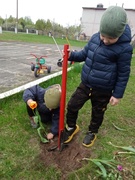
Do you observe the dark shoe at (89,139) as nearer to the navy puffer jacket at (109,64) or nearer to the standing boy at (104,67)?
the standing boy at (104,67)

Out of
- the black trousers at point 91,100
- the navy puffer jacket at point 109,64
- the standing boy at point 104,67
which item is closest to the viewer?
the standing boy at point 104,67

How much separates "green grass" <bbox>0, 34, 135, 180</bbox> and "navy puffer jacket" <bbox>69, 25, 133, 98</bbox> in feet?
2.36

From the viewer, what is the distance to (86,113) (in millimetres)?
3279

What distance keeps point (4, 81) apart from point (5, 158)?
2282mm

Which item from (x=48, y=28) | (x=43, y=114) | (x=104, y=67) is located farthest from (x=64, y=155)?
(x=48, y=28)

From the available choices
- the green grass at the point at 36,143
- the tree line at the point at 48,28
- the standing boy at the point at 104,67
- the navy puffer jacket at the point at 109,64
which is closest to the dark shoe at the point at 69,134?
the standing boy at the point at 104,67

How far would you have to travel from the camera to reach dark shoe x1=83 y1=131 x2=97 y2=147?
2.48 metres

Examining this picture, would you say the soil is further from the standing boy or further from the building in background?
the building in background

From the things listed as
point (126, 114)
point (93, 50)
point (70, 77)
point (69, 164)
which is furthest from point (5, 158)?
point (70, 77)

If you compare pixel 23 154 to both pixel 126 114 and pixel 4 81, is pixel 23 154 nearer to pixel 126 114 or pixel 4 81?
pixel 126 114

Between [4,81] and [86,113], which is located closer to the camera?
[86,113]

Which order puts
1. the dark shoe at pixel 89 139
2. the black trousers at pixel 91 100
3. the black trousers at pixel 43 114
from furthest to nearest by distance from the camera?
the black trousers at pixel 43 114 < the dark shoe at pixel 89 139 < the black trousers at pixel 91 100

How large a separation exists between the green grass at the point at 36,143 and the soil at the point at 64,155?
0.06 meters

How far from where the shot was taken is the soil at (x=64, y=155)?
6.97 feet
